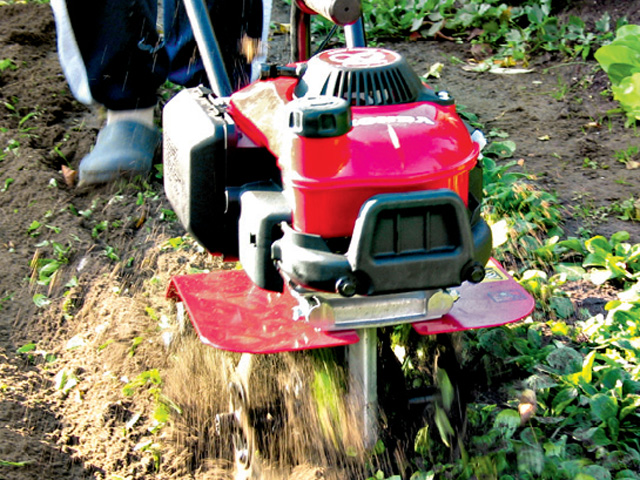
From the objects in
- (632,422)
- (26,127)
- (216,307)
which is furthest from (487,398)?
(26,127)

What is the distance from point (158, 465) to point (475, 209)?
34.3 inches

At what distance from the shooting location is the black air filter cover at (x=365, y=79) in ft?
5.16

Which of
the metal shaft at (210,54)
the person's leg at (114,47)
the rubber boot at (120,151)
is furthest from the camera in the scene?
the rubber boot at (120,151)

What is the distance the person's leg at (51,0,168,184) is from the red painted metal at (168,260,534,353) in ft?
3.67

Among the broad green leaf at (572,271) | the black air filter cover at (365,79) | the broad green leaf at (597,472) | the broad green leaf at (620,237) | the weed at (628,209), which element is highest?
the black air filter cover at (365,79)

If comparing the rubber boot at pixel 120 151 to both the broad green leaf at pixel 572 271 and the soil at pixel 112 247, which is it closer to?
the soil at pixel 112 247

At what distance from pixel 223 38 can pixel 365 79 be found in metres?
1.48

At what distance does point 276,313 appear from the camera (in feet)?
5.63

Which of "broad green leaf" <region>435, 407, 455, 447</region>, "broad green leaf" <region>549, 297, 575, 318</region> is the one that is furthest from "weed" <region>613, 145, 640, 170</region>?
"broad green leaf" <region>435, 407, 455, 447</region>

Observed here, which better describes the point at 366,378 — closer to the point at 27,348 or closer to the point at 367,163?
the point at 367,163

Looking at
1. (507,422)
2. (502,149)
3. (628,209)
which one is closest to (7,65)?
(502,149)

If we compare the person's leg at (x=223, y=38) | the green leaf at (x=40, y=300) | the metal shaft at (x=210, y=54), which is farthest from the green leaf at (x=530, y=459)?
the person's leg at (x=223, y=38)

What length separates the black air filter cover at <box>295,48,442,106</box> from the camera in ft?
5.16

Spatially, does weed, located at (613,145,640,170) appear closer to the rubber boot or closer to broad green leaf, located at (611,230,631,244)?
broad green leaf, located at (611,230,631,244)
